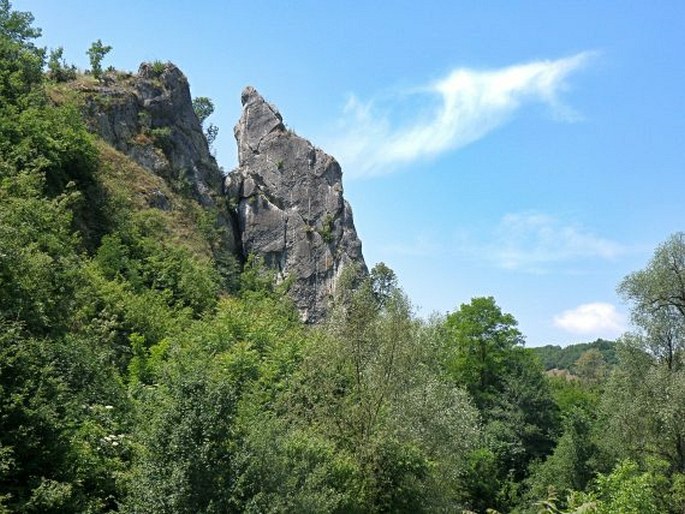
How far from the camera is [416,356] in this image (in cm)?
2158

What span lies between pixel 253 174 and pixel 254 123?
24.6 ft

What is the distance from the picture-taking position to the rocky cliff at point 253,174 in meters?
47.7

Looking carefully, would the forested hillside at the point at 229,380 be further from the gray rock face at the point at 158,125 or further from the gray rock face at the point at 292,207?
the gray rock face at the point at 292,207

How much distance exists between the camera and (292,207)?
59.8 metres

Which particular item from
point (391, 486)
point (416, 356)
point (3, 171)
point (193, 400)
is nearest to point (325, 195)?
point (3, 171)

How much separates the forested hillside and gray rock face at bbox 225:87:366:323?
307 inches

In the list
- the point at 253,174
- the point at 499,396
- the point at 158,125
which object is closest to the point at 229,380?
the point at 499,396

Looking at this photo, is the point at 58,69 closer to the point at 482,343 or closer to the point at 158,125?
the point at 158,125

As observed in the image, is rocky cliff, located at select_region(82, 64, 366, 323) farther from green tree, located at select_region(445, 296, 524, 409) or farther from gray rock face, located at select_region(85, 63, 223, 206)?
green tree, located at select_region(445, 296, 524, 409)

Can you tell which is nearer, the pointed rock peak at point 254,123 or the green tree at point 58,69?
the green tree at point 58,69

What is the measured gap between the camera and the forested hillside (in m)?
11.9

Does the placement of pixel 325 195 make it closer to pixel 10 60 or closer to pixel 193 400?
pixel 10 60

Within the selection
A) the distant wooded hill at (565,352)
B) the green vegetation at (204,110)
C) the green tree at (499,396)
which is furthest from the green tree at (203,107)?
the distant wooded hill at (565,352)

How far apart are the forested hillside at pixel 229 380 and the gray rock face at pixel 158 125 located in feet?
4.64
